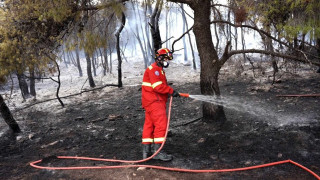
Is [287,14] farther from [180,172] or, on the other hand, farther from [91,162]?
[91,162]

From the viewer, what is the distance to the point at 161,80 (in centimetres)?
412

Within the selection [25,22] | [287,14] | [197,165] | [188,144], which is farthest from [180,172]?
[287,14]

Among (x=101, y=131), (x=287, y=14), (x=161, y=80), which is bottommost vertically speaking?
(x=101, y=131)

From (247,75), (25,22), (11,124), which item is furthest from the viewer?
(247,75)

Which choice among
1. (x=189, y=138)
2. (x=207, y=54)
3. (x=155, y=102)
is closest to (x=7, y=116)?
(x=155, y=102)

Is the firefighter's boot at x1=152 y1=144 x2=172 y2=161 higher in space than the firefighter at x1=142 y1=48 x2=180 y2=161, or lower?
lower

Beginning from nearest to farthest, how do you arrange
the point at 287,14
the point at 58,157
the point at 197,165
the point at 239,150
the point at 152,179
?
the point at 152,179, the point at 197,165, the point at 239,150, the point at 58,157, the point at 287,14

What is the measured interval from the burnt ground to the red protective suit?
0.51 metres

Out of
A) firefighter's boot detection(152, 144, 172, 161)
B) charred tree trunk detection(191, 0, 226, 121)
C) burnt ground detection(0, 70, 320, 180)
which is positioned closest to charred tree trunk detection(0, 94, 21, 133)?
burnt ground detection(0, 70, 320, 180)

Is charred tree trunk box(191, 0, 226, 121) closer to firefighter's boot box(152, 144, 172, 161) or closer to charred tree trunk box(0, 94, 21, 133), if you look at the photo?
firefighter's boot box(152, 144, 172, 161)

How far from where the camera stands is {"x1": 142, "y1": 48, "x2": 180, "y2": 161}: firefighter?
13.3 ft

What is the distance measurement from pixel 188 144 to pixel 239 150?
3.29 ft

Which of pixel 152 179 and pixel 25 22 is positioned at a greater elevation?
pixel 25 22

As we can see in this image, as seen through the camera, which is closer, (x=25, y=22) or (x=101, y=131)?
(x=25, y=22)
